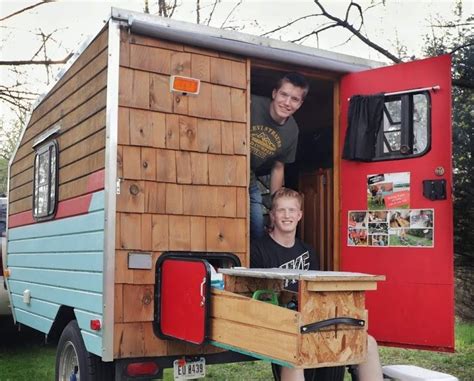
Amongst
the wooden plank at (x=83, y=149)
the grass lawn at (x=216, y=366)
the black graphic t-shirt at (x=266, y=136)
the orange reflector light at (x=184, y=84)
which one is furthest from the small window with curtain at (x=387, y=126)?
the grass lawn at (x=216, y=366)

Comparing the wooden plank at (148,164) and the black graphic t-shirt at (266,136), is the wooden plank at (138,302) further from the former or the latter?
the black graphic t-shirt at (266,136)

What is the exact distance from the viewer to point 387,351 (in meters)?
7.34

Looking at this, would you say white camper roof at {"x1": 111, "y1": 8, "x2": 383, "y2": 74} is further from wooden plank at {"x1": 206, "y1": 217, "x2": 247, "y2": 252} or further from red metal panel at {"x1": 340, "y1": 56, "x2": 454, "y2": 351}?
wooden plank at {"x1": 206, "y1": 217, "x2": 247, "y2": 252}

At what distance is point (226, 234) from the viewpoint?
397 cm

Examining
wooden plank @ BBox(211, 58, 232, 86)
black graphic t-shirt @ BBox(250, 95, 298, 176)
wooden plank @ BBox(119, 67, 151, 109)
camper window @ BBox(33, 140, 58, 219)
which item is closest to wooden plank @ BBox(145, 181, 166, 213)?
wooden plank @ BBox(119, 67, 151, 109)

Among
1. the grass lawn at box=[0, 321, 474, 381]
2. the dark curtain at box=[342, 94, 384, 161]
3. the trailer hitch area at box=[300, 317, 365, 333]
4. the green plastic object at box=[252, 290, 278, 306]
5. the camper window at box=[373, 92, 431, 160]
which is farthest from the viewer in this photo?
the grass lawn at box=[0, 321, 474, 381]

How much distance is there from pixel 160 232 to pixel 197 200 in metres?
0.32

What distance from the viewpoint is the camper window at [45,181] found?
483 cm

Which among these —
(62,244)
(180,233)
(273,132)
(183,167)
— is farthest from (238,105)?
(62,244)

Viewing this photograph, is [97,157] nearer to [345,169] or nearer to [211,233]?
[211,233]

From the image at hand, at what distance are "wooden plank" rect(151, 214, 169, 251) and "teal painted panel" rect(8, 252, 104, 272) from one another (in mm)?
334

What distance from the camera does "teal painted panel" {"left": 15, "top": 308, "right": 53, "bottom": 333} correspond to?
15.7 feet

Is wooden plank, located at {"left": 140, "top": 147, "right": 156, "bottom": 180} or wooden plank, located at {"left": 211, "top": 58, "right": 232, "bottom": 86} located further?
wooden plank, located at {"left": 211, "top": 58, "right": 232, "bottom": 86}

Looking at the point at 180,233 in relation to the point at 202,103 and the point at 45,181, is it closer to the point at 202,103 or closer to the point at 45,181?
the point at 202,103
